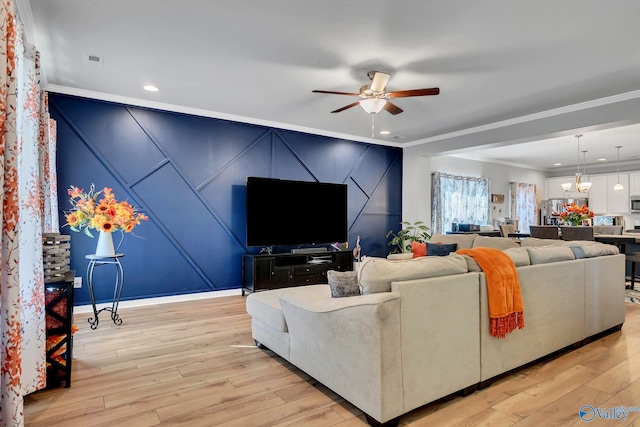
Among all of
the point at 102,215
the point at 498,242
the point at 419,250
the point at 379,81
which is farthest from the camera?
the point at 419,250

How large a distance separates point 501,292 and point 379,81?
89.6 inches

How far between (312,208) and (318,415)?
3.96 metres

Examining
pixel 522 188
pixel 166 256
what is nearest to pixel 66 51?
pixel 166 256

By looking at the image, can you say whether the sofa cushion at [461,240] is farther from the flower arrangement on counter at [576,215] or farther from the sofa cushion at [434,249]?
the flower arrangement on counter at [576,215]

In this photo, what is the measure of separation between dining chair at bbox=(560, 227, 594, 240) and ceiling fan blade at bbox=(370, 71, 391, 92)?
427 centimetres

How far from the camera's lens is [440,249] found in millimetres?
5035

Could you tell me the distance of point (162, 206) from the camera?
4848 mm

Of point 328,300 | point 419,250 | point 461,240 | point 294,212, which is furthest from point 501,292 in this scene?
point 294,212

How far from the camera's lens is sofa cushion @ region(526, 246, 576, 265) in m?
2.84

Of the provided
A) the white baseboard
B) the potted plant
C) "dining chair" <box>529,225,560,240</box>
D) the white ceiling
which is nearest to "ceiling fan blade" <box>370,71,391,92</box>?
the white ceiling

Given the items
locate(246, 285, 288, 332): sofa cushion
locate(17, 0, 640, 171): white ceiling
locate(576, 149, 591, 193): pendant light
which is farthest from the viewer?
locate(576, 149, 591, 193): pendant light

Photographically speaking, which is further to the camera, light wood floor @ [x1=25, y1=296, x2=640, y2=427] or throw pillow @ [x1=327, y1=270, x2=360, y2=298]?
throw pillow @ [x1=327, y1=270, x2=360, y2=298]

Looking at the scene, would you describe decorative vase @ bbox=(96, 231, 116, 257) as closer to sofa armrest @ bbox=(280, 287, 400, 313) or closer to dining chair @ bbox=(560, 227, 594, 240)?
sofa armrest @ bbox=(280, 287, 400, 313)

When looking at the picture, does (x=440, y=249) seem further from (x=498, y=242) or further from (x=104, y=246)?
(x=104, y=246)
